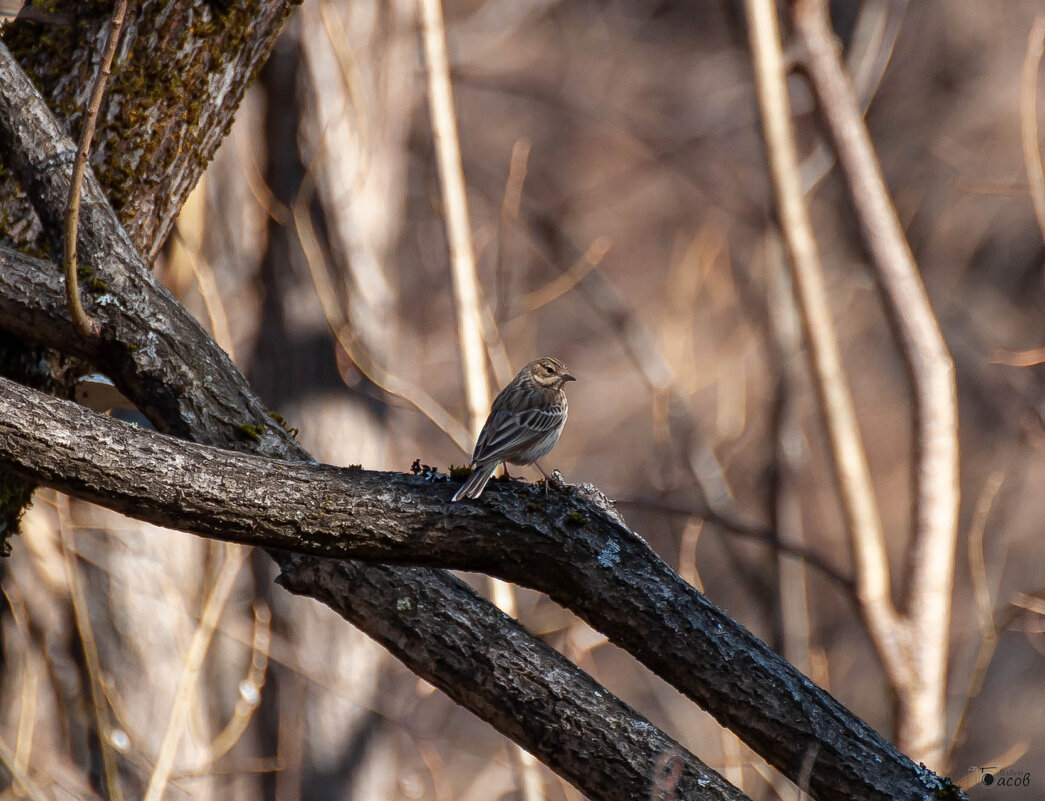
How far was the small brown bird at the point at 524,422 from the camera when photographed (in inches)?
115

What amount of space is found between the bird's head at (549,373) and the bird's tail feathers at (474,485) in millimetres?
1246

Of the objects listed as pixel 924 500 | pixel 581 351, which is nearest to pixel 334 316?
pixel 924 500

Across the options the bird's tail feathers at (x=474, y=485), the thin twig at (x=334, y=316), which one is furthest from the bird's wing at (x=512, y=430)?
the thin twig at (x=334, y=316)

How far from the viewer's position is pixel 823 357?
545 cm

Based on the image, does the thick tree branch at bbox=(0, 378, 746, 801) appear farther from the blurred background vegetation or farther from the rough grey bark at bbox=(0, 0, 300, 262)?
the blurred background vegetation

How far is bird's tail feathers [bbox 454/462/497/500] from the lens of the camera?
A: 7.78 feet

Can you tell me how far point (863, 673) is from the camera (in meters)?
12.3

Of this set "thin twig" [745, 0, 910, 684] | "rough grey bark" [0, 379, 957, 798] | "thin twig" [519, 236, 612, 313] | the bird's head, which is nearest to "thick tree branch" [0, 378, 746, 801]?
"rough grey bark" [0, 379, 957, 798]

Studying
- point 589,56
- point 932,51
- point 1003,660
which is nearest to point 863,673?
point 1003,660

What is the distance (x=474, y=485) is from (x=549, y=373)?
58.8 inches

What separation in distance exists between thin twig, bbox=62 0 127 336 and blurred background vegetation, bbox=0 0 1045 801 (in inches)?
95.9

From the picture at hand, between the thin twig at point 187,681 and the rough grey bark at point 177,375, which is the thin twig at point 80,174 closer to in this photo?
the rough grey bark at point 177,375

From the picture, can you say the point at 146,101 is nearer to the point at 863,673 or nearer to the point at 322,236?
the point at 322,236

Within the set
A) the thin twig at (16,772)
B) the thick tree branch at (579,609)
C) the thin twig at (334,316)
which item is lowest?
the thin twig at (16,772)
